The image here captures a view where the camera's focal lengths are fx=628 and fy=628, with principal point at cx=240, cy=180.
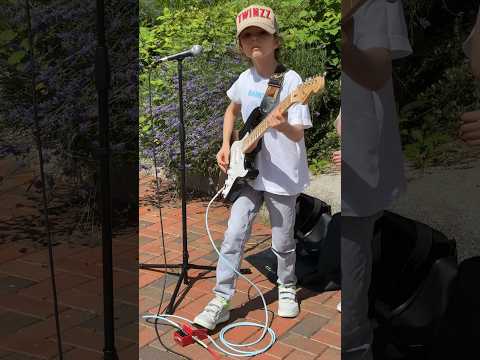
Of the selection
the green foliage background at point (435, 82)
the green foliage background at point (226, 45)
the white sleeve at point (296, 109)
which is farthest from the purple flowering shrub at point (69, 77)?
the green foliage background at point (435, 82)

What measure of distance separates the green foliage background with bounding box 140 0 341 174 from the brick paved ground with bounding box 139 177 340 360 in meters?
0.19

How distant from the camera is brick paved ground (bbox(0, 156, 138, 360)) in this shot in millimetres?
2176

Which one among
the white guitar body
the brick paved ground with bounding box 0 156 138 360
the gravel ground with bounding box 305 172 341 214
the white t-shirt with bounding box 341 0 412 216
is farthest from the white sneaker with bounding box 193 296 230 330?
the white t-shirt with bounding box 341 0 412 216

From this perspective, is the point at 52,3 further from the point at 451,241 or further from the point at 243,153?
the point at 451,241

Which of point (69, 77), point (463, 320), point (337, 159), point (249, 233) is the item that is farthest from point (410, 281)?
point (69, 77)

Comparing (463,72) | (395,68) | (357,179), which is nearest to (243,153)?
(357,179)

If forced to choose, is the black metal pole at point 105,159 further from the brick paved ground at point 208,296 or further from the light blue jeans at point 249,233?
the light blue jeans at point 249,233

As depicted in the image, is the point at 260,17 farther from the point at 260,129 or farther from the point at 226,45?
the point at 260,129

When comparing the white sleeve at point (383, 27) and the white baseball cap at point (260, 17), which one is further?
the white baseball cap at point (260, 17)

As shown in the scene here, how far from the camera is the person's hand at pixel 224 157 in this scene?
1933 millimetres

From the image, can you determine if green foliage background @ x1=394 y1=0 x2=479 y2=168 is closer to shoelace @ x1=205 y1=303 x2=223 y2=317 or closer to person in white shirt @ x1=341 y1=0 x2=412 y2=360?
person in white shirt @ x1=341 y1=0 x2=412 y2=360

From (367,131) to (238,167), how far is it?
22.8 inches

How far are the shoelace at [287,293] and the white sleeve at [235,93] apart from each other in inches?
23.8

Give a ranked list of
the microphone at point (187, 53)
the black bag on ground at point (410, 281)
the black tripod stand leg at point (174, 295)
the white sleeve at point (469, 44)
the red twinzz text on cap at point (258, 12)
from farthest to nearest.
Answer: the black tripod stand leg at point (174, 295) < the microphone at point (187, 53) < the red twinzz text on cap at point (258, 12) < the black bag on ground at point (410, 281) < the white sleeve at point (469, 44)
